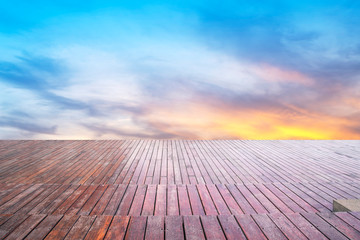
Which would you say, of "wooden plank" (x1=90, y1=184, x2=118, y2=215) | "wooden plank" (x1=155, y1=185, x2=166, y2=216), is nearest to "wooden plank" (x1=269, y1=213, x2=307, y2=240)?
"wooden plank" (x1=155, y1=185, x2=166, y2=216)

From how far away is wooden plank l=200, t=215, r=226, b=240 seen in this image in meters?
1.27

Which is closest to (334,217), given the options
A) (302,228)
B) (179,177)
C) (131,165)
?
(302,228)

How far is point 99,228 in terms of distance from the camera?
1319 millimetres

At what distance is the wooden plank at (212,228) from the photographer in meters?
1.27

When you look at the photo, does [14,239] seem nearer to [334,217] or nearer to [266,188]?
[334,217]

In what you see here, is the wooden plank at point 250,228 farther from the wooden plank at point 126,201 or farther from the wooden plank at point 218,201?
the wooden plank at point 126,201

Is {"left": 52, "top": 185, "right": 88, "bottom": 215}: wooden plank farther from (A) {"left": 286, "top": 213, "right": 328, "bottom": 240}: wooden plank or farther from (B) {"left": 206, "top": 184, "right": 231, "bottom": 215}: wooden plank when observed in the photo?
(A) {"left": 286, "top": 213, "right": 328, "bottom": 240}: wooden plank

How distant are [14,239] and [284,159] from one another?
4.96 meters

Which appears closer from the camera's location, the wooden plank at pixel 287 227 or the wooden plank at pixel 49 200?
the wooden plank at pixel 287 227

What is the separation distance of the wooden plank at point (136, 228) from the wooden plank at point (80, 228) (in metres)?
0.31

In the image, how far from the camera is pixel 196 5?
28.2ft

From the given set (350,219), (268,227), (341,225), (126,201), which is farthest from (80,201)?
(350,219)

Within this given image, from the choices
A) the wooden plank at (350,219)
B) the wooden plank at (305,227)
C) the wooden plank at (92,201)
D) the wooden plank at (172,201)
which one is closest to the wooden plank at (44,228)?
the wooden plank at (92,201)

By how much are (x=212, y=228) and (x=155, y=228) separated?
0.42m
